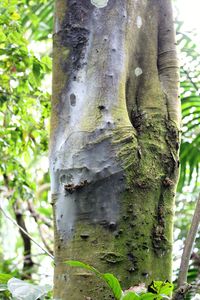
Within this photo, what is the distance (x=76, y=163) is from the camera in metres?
0.82

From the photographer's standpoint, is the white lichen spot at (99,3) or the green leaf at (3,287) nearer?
the green leaf at (3,287)

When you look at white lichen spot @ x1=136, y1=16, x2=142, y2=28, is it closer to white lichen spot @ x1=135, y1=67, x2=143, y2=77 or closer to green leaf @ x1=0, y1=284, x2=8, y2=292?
white lichen spot @ x1=135, y1=67, x2=143, y2=77

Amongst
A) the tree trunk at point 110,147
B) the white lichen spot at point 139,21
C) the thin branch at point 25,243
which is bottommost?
the thin branch at point 25,243

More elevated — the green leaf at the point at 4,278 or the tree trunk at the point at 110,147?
the tree trunk at the point at 110,147

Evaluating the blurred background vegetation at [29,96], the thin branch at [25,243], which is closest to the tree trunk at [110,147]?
the blurred background vegetation at [29,96]

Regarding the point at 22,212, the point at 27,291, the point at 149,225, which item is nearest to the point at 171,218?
the point at 149,225

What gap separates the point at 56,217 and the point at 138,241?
142 millimetres

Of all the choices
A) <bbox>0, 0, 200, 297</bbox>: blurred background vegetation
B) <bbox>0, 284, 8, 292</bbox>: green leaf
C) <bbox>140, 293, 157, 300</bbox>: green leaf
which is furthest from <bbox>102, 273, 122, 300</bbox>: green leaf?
<bbox>0, 0, 200, 297</bbox>: blurred background vegetation

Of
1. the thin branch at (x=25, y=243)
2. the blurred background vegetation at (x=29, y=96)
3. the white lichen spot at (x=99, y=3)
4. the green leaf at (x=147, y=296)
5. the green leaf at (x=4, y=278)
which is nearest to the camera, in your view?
the green leaf at (x=147, y=296)

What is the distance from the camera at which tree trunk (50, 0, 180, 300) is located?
2.63ft

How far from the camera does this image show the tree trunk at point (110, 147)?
802 millimetres

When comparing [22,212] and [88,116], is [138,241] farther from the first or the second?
[22,212]

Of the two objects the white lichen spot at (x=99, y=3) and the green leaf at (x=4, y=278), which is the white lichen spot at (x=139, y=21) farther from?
the green leaf at (x=4, y=278)

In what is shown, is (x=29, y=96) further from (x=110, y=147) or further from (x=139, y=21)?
(x=110, y=147)
